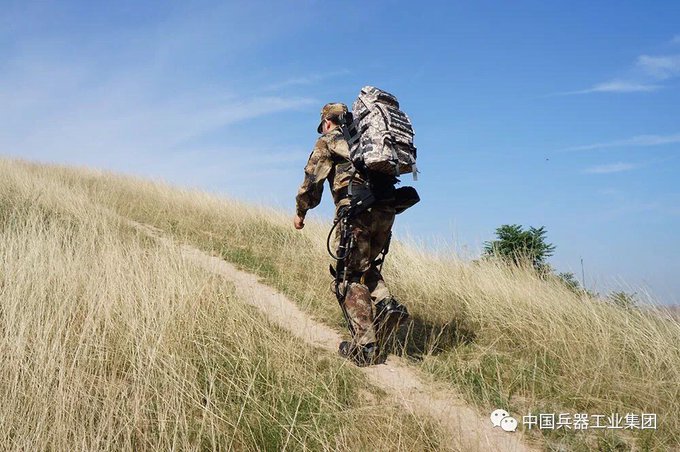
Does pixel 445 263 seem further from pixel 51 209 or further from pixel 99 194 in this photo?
pixel 99 194

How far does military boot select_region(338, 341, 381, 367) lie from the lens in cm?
462

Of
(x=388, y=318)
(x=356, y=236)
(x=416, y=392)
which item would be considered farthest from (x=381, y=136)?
(x=416, y=392)

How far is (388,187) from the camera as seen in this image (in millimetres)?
4688

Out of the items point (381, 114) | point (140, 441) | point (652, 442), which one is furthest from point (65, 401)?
point (652, 442)

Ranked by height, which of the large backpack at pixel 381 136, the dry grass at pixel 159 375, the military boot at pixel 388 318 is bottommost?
the dry grass at pixel 159 375

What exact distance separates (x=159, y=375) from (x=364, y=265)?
2.17 meters

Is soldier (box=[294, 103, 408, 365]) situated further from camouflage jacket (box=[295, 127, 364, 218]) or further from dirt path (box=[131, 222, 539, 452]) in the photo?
dirt path (box=[131, 222, 539, 452])

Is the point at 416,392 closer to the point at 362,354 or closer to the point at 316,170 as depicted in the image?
the point at 362,354

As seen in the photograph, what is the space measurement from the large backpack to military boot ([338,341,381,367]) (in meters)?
1.62

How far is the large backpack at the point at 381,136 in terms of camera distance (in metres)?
4.32

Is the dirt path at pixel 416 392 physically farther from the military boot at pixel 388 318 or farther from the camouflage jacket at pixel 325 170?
the camouflage jacket at pixel 325 170

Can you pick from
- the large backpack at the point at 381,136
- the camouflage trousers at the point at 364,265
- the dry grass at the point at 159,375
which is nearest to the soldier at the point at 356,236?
the camouflage trousers at the point at 364,265

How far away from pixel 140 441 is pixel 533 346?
367 centimetres

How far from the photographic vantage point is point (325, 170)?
4898 mm
